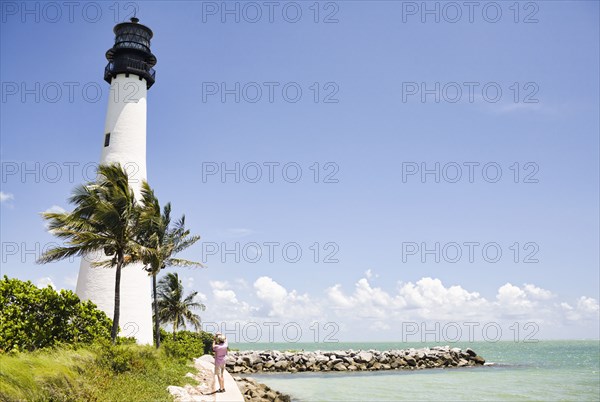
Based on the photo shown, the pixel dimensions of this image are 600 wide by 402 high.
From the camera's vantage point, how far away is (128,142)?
27703 millimetres

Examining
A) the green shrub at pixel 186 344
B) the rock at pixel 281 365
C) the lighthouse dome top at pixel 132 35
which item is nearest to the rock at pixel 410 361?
the rock at pixel 281 365

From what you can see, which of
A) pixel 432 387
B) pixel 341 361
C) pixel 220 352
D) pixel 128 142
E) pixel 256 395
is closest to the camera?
pixel 220 352

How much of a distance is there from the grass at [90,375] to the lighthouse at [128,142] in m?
7.60

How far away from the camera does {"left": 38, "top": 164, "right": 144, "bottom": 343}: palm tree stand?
20.3m

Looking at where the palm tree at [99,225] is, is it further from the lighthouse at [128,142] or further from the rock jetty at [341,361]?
the rock jetty at [341,361]

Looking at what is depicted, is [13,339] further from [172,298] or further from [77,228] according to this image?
[172,298]

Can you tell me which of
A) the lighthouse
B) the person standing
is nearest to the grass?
the person standing

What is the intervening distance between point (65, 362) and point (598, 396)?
96.6 feet

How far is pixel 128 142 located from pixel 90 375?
17.6m

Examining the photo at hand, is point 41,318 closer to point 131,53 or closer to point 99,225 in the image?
point 99,225

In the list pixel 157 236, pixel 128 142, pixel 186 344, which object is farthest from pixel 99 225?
pixel 186 344

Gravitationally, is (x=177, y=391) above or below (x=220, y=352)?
below

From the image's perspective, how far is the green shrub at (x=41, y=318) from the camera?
17875 millimetres

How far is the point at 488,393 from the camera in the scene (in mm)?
28984
